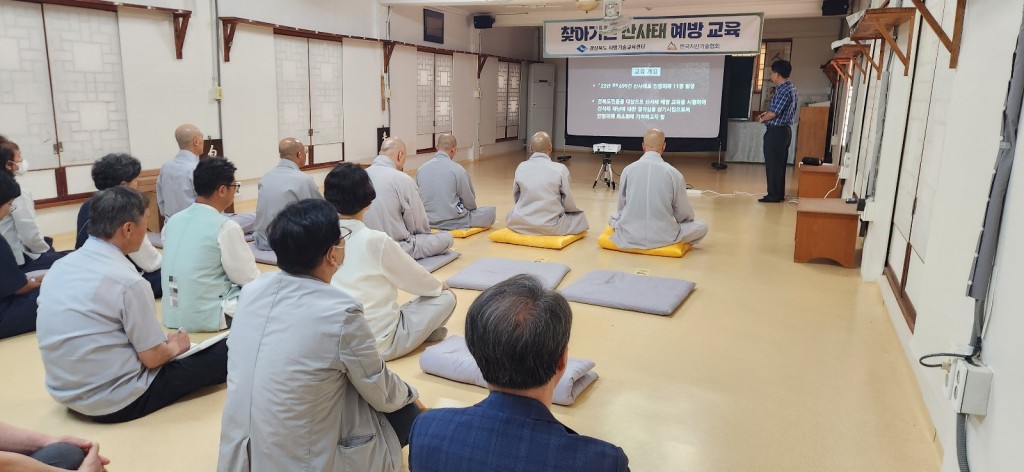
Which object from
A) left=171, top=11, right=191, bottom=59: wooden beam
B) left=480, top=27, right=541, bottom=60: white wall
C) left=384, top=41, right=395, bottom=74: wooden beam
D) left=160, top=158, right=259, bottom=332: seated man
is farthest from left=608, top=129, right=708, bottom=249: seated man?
left=480, top=27, right=541, bottom=60: white wall

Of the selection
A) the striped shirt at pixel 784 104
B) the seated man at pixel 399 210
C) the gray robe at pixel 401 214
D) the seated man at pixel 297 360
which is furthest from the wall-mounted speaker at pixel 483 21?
the seated man at pixel 297 360

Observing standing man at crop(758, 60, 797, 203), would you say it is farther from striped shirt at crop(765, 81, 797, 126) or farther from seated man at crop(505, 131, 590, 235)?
seated man at crop(505, 131, 590, 235)

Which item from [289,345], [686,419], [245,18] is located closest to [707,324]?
[686,419]

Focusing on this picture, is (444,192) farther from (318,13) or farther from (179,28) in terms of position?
(318,13)

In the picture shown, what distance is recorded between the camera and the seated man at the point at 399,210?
4.67 m

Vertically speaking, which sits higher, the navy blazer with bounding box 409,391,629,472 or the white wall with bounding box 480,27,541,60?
the white wall with bounding box 480,27,541,60

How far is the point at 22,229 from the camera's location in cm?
382

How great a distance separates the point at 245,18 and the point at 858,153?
6.18 meters

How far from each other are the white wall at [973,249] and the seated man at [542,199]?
292cm

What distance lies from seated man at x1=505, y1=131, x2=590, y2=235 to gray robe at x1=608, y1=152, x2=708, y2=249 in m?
0.46

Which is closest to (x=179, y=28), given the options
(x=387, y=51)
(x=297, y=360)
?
(x=387, y=51)

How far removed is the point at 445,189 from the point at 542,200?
868mm

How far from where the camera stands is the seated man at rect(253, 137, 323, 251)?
4654 millimetres

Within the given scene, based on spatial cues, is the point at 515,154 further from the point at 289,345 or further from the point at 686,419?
the point at 289,345
